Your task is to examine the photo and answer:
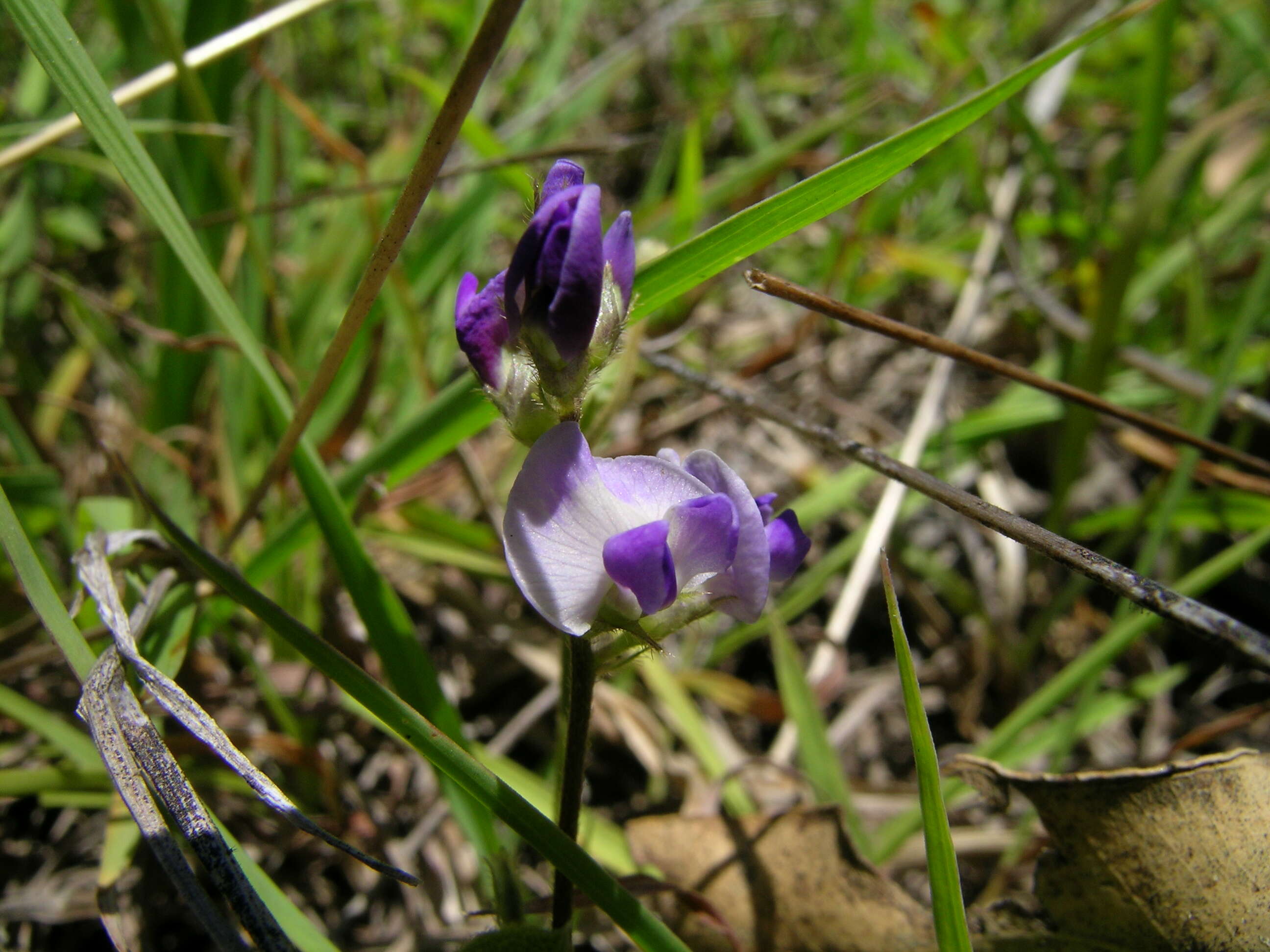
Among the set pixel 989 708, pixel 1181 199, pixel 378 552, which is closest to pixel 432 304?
pixel 378 552

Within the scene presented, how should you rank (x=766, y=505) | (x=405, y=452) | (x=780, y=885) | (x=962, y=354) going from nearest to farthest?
(x=766, y=505) < (x=962, y=354) < (x=780, y=885) < (x=405, y=452)

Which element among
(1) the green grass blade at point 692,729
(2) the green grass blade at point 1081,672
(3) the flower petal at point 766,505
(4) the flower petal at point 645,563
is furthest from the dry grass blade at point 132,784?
(2) the green grass blade at point 1081,672

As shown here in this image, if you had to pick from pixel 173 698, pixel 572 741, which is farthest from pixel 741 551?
pixel 173 698

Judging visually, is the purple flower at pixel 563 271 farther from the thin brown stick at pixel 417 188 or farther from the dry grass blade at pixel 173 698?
the dry grass blade at pixel 173 698

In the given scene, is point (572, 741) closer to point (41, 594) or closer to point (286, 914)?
point (286, 914)

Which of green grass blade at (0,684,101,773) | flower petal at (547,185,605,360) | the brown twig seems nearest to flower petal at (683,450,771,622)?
flower petal at (547,185,605,360)
